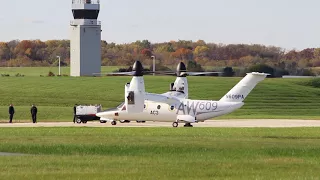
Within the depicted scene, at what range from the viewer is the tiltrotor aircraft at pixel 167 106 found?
56781 mm

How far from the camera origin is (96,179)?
24375mm

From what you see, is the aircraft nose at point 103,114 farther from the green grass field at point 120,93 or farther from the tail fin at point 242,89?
the green grass field at point 120,93

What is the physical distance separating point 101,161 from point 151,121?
33.4 metres

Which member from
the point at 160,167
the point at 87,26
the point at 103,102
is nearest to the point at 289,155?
the point at 160,167

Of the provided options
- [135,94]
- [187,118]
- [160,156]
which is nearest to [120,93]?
[187,118]

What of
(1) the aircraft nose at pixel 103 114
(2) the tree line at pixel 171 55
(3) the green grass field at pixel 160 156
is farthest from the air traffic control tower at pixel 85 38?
(3) the green grass field at pixel 160 156

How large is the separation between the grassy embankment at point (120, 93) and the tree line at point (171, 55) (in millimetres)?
17160

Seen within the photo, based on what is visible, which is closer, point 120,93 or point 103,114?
point 103,114

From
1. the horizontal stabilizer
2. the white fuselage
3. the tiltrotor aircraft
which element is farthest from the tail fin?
the horizontal stabilizer

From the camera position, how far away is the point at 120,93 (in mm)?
95438

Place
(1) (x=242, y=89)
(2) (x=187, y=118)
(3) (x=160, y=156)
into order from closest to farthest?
(3) (x=160, y=156) → (2) (x=187, y=118) → (1) (x=242, y=89)

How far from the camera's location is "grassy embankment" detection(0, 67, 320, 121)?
269 feet

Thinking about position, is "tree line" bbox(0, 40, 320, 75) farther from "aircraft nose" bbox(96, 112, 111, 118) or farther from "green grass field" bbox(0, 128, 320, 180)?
"green grass field" bbox(0, 128, 320, 180)

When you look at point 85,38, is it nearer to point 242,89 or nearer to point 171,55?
point 171,55
